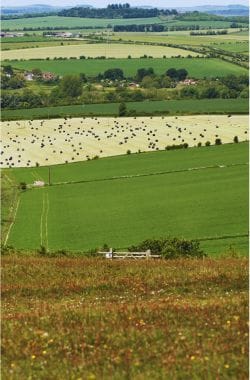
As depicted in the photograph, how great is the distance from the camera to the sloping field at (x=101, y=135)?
326 ft

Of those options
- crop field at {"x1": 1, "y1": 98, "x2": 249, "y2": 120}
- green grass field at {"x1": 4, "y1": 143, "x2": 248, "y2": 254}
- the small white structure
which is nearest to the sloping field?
crop field at {"x1": 1, "y1": 98, "x2": 249, "y2": 120}

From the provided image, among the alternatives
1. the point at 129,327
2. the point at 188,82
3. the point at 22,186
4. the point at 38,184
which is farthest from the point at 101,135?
the point at 129,327

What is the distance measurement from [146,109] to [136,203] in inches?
3154

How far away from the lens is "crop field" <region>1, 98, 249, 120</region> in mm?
134875

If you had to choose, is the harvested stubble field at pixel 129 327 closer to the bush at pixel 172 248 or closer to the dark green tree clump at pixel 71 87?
the bush at pixel 172 248

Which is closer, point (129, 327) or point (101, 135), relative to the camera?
point (129, 327)

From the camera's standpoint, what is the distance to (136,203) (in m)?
63.4

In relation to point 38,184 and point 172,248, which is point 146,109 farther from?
point 172,248

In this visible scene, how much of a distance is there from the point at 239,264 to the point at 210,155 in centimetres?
6655

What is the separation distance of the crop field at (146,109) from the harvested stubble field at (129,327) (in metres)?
114

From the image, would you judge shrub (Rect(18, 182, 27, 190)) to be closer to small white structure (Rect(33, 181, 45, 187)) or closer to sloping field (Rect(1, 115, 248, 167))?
small white structure (Rect(33, 181, 45, 187))

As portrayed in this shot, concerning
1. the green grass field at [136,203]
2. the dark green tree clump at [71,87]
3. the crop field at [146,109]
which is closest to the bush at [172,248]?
the green grass field at [136,203]

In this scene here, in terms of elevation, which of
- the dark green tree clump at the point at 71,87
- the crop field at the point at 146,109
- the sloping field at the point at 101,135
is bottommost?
the sloping field at the point at 101,135

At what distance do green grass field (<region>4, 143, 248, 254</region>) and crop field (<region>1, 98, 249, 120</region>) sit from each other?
150 ft
